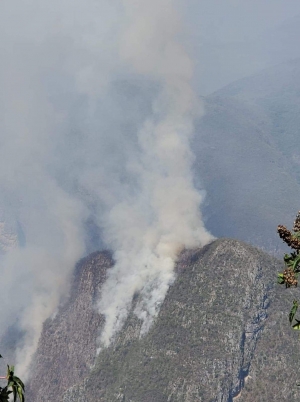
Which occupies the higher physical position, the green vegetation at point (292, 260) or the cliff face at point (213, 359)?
the cliff face at point (213, 359)

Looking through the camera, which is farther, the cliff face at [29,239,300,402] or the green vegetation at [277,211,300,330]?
the cliff face at [29,239,300,402]

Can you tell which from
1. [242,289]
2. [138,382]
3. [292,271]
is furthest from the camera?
[242,289]

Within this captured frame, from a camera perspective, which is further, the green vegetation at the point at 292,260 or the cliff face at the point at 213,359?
the cliff face at the point at 213,359

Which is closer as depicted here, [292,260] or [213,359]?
[292,260]

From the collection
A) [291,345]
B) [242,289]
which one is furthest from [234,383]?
[242,289]

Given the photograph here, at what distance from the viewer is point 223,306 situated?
196 metres

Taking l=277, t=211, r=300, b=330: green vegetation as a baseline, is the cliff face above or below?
above

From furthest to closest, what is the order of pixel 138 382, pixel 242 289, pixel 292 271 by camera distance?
pixel 242 289 < pixel 138 382 < pixel 292 271

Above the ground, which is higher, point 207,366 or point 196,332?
point 196,332

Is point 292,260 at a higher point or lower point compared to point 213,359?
lower

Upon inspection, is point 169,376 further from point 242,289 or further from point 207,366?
point 242,289

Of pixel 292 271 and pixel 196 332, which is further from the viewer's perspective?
pixel 196 332

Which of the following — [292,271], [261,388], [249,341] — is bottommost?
[292,271]

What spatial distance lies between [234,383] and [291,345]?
1872 centimetres
